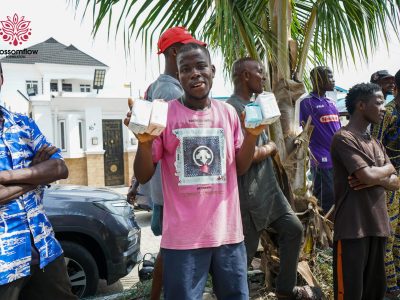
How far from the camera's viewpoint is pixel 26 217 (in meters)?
1.97

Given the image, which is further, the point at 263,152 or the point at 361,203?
the point at 361,203

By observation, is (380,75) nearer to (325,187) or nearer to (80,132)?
(325,187)

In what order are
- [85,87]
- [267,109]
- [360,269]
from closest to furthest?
1. [267,109]
2. [360,269]
3. [85,87]

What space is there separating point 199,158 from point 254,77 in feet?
3.28

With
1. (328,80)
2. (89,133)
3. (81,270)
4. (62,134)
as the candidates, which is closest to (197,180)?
(81,270)

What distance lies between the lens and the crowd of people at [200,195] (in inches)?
74.4

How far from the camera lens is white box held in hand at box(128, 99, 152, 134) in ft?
5.24

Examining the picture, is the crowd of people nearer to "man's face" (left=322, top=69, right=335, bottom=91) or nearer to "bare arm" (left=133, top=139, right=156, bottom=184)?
"bare arm" (left=133, top=139, right=156, bottom=184)

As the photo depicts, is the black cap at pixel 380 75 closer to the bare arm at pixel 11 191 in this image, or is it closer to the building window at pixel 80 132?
the bare arm at pixel 11 191

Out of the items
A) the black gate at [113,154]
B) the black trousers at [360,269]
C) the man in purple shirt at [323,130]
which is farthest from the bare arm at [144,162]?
the black gate at [113,154]

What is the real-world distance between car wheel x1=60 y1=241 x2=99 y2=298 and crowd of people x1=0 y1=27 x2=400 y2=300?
1211 millimetres

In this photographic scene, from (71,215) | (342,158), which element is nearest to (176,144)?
(342,158)

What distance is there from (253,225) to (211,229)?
856mm

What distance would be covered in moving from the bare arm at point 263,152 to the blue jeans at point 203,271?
2.01 feet
